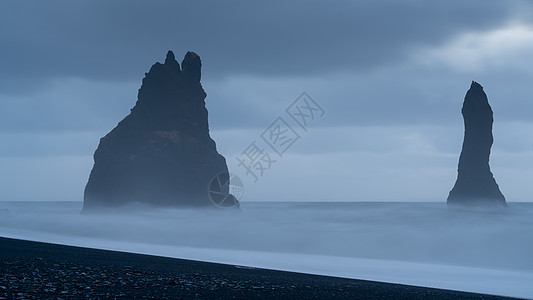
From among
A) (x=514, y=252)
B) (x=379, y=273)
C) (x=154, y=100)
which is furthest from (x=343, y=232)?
(x=154, y=100)

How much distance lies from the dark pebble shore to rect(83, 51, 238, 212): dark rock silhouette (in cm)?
7907

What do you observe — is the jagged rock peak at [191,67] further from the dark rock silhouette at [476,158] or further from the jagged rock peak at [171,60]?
the dark rock silhouette at [476,158]

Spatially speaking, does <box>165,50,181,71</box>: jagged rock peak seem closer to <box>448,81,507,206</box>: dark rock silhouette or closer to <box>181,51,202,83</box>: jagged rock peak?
<box>181,51,202,83</box>: jagged rock peak

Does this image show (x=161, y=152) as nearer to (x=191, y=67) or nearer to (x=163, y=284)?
(x=191, y=67)

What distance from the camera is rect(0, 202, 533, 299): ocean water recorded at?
99.2ft

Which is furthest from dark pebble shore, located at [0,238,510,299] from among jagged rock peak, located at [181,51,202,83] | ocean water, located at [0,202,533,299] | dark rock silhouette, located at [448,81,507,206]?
dark rock silhouette, located at [448,81,507,206]

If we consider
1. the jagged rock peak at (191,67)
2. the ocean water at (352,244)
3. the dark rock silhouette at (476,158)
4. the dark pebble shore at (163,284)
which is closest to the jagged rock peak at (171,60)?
the jagged rock peak at (191,67)

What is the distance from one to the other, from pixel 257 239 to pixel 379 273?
30303mm

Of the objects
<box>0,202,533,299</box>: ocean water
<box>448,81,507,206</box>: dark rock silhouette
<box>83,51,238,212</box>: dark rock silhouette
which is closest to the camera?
<box>0,202,533,299</box>: ocean water

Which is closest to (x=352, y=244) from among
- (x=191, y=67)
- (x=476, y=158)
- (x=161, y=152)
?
(x=161, y=152)

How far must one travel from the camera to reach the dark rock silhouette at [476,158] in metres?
122

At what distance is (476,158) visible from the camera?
4948 inches

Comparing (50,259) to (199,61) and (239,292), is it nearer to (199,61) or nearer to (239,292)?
(239,292)

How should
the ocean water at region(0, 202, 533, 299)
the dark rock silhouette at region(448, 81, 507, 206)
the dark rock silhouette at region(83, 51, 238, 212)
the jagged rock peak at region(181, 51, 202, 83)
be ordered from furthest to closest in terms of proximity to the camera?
the dark rock silhouette at region(448, 81, 507, 206) < the jagged rock peak at region(181, 51, 202, 83) < the dark rock silhouette at region(83, 51, 238, 212) < the ocean water at region(0, 202, 533, 299)
